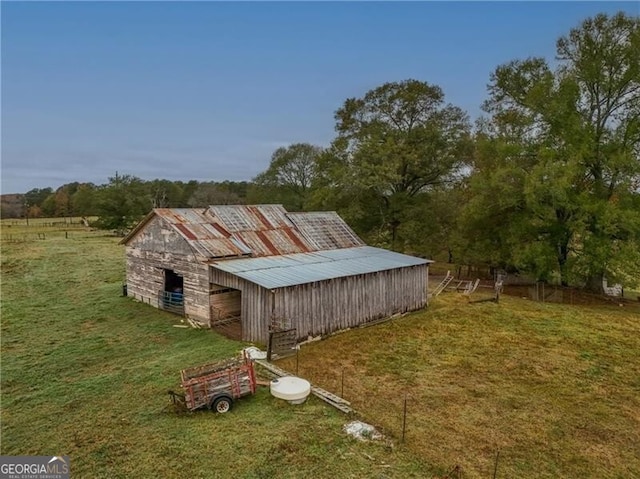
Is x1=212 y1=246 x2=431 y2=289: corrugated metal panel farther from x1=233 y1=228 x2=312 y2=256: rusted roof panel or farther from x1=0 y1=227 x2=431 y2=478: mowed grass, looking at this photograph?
x1=0 y1=227 x2=431 y2=478: mowed grass

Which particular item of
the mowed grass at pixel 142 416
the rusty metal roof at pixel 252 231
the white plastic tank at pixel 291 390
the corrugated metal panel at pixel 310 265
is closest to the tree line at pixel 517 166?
the rusty metal roof at pixel 252 231

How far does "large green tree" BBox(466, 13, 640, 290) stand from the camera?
21.3 m

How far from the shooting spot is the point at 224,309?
16641 mm

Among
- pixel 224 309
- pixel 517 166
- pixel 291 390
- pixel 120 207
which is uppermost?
pixel 517 166

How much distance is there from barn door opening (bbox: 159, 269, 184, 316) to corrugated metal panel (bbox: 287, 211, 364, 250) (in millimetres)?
6402

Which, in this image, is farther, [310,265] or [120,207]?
[120,207]

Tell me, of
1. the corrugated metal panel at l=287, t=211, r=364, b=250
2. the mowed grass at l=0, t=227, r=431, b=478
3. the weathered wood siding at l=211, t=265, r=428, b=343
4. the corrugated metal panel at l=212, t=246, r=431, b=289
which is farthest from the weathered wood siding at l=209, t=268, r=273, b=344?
the corrugated metal panel at l=287, t=211, r=364, b=250

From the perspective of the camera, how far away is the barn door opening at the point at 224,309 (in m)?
16.2

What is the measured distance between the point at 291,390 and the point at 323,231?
41.3 ft

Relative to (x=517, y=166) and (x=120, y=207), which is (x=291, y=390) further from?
(x=120, y=207)

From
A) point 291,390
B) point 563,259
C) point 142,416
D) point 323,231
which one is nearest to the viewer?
point 142,416

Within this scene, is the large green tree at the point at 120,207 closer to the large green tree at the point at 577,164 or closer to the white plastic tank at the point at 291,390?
the large green tree at the point at 577,164

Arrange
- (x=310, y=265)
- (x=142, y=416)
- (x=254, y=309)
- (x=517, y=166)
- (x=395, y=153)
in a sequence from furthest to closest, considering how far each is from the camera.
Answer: (x=395, y=153)
(x=517, y=166)
(x=310, y=265)
(x=254, y=309)
(x=142, y=416)

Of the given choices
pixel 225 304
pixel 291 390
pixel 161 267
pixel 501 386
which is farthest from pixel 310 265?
pixel 501 386
